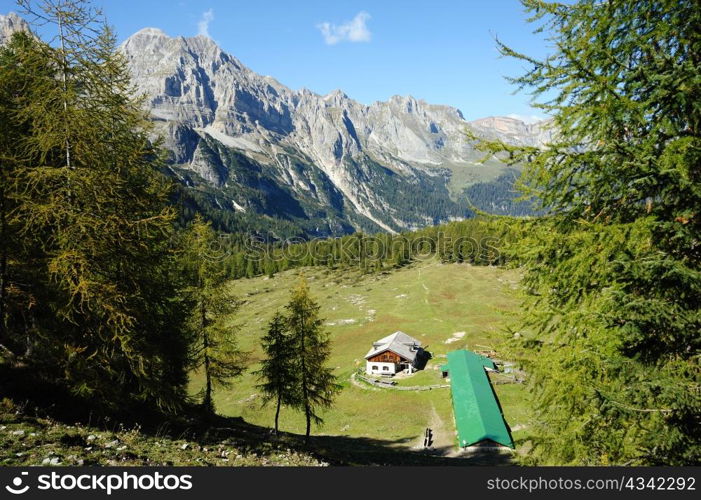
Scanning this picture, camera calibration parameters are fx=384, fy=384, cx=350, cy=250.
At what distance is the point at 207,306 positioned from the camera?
26609 mm

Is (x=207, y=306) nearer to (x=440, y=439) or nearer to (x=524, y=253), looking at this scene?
(x=524, y=253)

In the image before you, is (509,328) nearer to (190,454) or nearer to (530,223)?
(530,223)

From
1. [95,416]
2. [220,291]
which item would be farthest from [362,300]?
[95,416]

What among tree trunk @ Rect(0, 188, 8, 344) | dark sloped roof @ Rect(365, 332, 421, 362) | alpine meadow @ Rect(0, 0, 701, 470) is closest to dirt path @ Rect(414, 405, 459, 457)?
dark sloped roof @ Rect(365, 332, 421, 362)

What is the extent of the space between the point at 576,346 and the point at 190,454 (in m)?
→ 11.0

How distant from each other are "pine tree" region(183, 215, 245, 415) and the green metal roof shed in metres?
25.2

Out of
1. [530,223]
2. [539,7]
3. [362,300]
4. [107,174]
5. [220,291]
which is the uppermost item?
[539,7]

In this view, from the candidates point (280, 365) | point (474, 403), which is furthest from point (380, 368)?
point (280, 365)

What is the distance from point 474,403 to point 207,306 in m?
33.0

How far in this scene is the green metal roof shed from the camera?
37781 millimetres

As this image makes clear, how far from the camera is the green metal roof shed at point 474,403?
37.8 meters

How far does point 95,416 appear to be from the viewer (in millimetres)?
13281

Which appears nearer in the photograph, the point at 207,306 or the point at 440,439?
the point at 207,306

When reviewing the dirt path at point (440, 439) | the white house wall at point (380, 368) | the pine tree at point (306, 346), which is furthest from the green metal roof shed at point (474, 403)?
the pine tree at point (306, 346)
